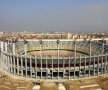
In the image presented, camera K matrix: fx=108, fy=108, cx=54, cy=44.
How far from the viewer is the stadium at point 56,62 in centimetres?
2786

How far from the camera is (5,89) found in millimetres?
22906

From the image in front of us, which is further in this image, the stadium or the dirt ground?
the stadium

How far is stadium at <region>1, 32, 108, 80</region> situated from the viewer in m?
27.9

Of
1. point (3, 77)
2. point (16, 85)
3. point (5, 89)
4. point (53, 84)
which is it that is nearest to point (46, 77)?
point (53, 84)

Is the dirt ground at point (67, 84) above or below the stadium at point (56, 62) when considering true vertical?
below

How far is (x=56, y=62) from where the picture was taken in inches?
1176

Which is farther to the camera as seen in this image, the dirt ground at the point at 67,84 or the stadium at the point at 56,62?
the stadium at the point at 56,62

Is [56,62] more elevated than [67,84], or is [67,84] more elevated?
[56,62]

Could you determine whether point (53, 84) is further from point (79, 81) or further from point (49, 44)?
point (49, 44)

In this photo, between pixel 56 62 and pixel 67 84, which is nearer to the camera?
pixel 67 84

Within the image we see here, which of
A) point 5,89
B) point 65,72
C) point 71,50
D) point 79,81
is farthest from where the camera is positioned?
point 71,50

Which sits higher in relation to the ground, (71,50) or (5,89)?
(71,50)

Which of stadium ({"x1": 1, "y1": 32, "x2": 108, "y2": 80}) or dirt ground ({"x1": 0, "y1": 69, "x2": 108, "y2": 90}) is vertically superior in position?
stadium ({"x1": 1, "y1": 32, "x2": 108, "y2": 80})

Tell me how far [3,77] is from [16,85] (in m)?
6.75
